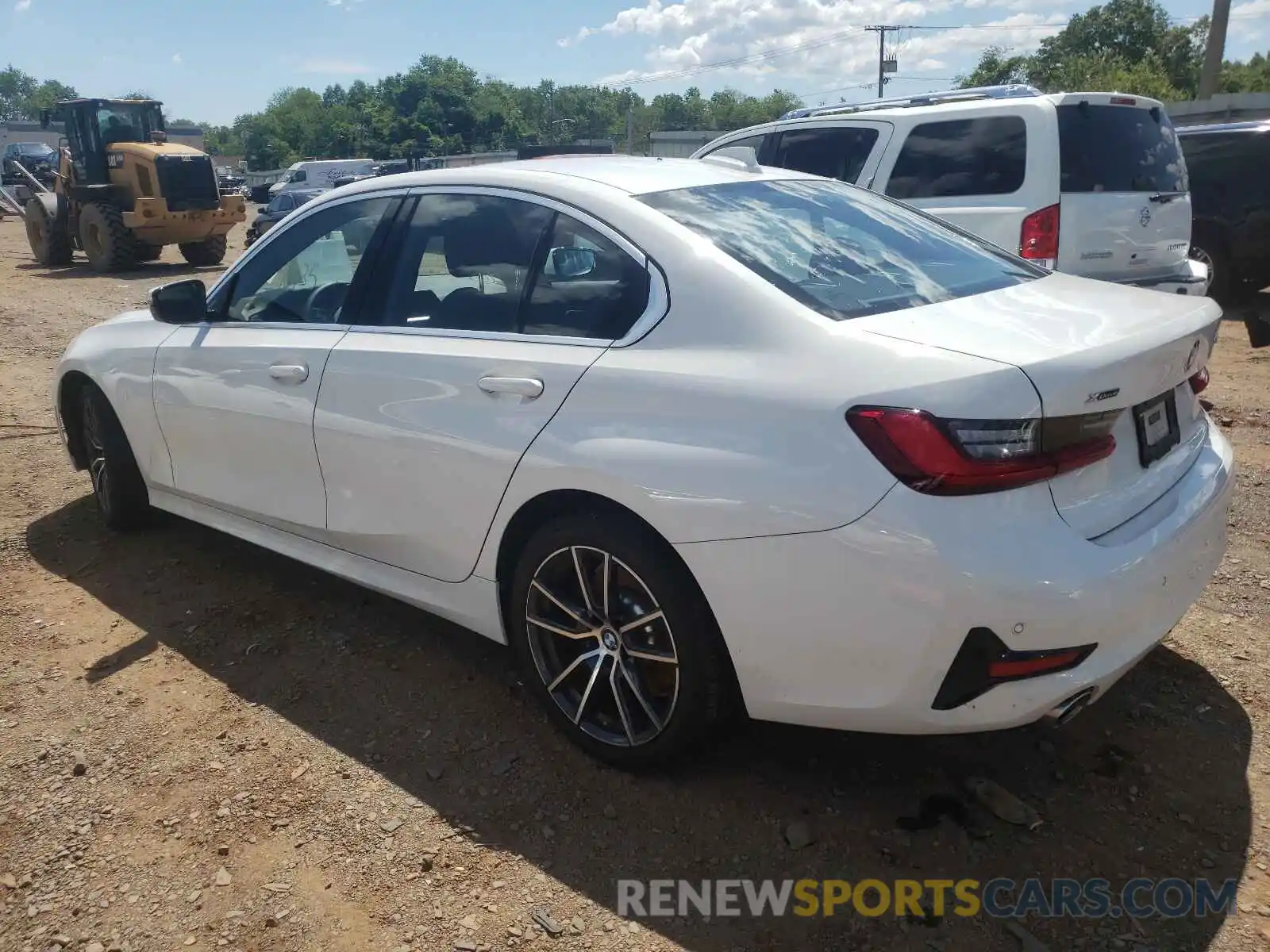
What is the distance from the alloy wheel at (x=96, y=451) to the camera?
466 centimetres

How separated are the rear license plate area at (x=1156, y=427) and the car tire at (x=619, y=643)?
115cm

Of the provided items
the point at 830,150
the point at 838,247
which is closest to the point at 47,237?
the point at 830,150

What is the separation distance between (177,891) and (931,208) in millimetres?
5926

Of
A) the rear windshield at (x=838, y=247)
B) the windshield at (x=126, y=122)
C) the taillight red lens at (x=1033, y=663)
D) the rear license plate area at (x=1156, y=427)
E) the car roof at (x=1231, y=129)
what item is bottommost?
the taillight red lens at (x=1033, y=663)

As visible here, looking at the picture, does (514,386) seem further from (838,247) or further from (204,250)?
(204,250)

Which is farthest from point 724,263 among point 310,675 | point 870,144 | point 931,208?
point 870,144

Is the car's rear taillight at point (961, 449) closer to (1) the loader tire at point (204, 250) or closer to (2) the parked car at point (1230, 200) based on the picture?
(2) the parked car at point (1230, 200)

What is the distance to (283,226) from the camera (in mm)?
3900

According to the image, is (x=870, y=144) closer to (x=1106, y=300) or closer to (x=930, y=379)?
(x=1106, y=300)

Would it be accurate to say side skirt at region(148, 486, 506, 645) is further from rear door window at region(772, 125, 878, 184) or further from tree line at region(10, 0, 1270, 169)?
tree line at region(10, 0, 1270, 169)

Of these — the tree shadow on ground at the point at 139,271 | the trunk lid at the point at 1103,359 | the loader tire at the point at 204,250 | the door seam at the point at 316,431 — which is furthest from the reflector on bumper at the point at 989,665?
the loader tire at the point at 204,250

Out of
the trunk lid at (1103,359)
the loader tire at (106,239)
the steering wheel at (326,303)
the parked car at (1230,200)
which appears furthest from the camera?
the loader tire at (106,239)

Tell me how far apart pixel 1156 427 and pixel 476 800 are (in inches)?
81.3

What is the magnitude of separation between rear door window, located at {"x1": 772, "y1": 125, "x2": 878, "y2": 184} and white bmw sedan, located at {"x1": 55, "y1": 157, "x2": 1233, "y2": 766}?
3.92 m
